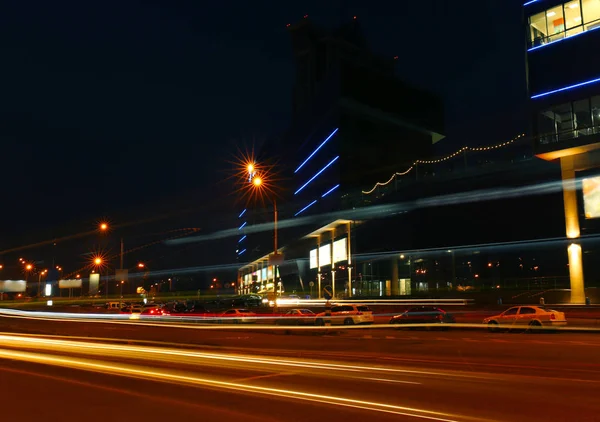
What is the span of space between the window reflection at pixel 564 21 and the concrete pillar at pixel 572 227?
30.6 feet

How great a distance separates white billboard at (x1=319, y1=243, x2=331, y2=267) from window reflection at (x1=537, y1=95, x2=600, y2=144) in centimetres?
3886

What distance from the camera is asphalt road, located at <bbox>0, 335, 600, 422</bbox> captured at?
28.0ft

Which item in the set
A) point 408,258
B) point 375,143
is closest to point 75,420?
point 408,258

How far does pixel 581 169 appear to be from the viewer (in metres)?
40.8

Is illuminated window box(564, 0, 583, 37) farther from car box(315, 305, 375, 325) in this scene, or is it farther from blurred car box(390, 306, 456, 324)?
car box(315, 305, 375, 325)

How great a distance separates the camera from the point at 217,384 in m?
11.7

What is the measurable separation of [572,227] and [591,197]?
9.07ft

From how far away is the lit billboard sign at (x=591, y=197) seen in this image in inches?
1563

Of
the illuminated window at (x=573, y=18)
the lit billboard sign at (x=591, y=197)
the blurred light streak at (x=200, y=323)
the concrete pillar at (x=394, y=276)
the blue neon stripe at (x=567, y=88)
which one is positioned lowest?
the blurred light streak at (x=200, y=323)

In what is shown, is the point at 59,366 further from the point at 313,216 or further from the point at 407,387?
the point at 313,216

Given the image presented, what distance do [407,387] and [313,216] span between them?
64.5m

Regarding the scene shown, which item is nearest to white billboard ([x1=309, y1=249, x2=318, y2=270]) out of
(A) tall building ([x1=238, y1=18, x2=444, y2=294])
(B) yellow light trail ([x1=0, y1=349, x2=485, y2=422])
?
(A) tall building ([x1=238, y1=18, x2=444, y2=294])

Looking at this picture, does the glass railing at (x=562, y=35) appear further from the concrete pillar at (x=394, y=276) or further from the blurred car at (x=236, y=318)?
the blurred car at (x=236, y=318)

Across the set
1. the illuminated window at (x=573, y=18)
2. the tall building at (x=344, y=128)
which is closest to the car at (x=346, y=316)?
the illuminated window at (x=573, y=18)
